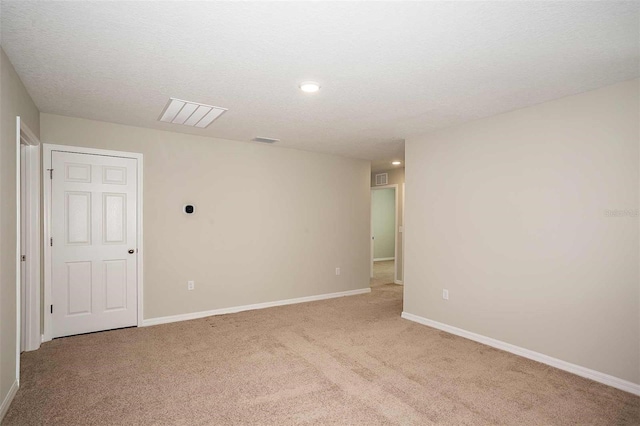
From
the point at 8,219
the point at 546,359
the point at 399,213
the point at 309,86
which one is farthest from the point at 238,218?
the point at 546,359

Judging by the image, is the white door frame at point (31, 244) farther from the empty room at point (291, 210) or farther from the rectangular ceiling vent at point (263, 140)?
the rectangular ceiling vent at point (263, 140)

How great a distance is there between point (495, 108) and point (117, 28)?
3.24 metres

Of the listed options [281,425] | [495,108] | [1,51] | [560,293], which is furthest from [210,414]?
[495,108]

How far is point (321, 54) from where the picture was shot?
2.37 meters

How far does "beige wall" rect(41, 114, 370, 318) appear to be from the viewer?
14.5 feet

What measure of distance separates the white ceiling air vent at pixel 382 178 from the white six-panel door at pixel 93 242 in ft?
16.4

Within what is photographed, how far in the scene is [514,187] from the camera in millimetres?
3572

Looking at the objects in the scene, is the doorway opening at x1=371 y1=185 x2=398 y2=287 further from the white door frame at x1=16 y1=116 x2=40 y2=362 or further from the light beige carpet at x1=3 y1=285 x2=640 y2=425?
the white door frame at x1=16 y1=116 x2=40 y2=362

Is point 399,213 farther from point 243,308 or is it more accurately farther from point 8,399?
point 8,399

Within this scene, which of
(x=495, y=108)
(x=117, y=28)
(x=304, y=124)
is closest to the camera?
(x=117, y=28)

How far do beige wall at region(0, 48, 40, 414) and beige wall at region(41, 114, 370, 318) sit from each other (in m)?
1.43

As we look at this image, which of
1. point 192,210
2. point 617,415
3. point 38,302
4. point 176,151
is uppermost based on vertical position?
point 176,151

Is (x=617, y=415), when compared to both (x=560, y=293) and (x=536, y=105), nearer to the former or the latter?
(x=560, y=293)

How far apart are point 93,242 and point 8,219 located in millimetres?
1673
